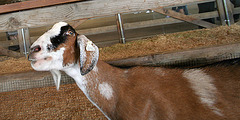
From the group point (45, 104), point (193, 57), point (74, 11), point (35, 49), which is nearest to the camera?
point (35, 49)

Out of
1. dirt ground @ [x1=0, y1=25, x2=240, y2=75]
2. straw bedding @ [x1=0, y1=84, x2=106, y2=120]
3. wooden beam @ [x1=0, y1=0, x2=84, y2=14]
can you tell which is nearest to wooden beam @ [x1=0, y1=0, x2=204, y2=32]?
wooden beam @ [x1=0, y1=0, x2=84, y2=14]

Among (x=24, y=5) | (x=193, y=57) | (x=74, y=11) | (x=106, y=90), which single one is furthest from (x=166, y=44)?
(x=24, y=5)

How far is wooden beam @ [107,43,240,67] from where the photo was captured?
1501mm

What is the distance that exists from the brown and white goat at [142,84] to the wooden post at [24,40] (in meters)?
2.95

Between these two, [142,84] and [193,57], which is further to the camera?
[193,57]

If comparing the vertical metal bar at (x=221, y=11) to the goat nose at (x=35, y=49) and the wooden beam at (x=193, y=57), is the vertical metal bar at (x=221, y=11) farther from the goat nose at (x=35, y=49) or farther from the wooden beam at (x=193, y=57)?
the goat nose at (x=35, y=49)

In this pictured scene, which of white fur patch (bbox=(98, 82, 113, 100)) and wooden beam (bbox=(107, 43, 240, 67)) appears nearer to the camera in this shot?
white fur patch (bbox=(98, 82, 113, 100))

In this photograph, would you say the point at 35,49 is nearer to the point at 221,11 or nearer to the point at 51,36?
the point at 51,36

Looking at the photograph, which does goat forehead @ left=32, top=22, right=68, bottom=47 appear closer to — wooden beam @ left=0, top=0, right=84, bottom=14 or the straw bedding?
the straw bedding

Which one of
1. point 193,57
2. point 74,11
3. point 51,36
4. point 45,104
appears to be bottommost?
point 45,104

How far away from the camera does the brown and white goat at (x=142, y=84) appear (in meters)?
1.05

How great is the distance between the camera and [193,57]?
59.8 inches

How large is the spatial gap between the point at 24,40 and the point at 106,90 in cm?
322

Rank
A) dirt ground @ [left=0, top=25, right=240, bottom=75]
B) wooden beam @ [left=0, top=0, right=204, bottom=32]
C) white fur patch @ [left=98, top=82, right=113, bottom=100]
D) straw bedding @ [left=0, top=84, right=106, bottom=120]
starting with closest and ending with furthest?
white fur patch @ [left=98, top=82, right=113, bottom=100], straw bedding @ [left=0, top=84, right=106, bottom=120], wooden beam @ [left=0, top=0, right=204, bottom=32], dirt ground @ [left=0, top=25, right=240, bottom=75]
